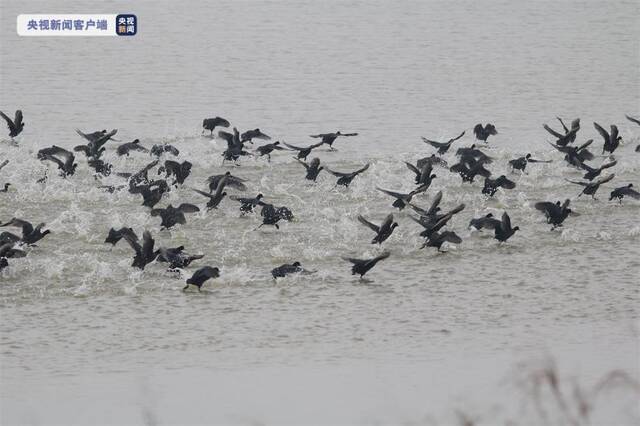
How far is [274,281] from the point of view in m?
14.4

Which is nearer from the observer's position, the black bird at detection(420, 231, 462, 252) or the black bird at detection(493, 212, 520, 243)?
the black bird at detection(420, 231, 462, 252)

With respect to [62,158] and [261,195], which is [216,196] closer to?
[261,195]

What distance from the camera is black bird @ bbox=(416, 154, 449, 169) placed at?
64.8 ft

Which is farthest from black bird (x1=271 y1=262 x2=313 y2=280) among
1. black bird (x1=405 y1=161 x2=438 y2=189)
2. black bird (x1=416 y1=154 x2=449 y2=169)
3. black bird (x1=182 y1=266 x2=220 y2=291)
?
black bird (x1=416 y1=154 x2=449 y2=169)

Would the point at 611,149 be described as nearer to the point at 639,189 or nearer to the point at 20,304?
the point at 639,189

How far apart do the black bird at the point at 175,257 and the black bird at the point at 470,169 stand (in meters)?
6.07

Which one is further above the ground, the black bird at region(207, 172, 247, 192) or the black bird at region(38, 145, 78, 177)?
the black bird at region(38, 145, 78, 177)

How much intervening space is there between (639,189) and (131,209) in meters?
8.23

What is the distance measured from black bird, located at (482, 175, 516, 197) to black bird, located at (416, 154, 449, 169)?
146 cm

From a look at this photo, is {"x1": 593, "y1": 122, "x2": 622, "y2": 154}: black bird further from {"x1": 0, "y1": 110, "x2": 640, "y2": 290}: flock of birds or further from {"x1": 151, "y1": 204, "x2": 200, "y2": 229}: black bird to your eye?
{"x1": 151, "y1": 204, "x2": 200, "y2": 229}: black bird

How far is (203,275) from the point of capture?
1376 centimetres

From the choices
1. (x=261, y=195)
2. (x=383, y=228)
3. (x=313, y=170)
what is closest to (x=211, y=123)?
(x=313, y=170)

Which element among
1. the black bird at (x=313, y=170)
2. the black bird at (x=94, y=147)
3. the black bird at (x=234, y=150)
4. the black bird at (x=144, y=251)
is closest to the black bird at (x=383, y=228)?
the black bird at (x=144, y=251)

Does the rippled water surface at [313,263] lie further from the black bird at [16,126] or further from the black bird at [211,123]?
the black bird at [16,126]
